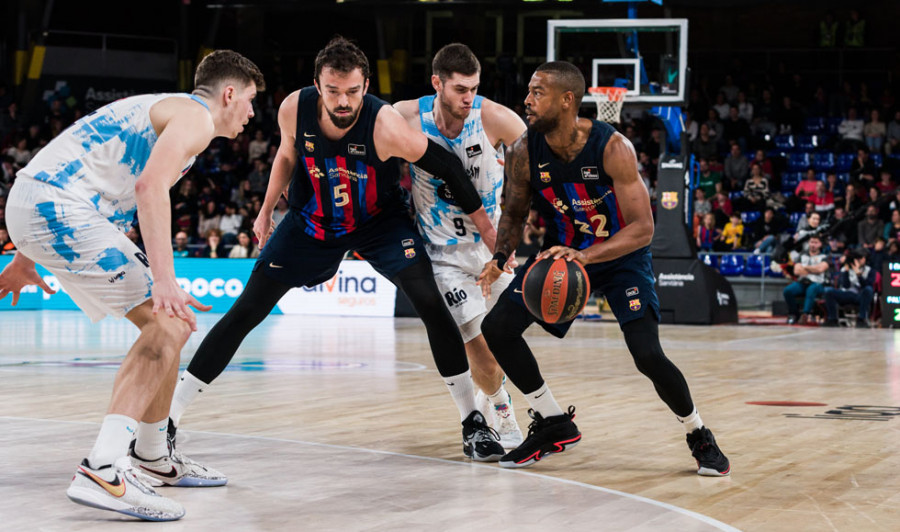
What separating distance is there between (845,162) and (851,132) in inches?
32.0

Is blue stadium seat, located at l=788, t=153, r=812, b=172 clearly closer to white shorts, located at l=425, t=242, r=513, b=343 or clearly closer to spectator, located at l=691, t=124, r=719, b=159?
spectator, located at l=691, t=124, r=719, b=159

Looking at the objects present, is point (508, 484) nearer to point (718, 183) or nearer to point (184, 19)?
point (718, 183)

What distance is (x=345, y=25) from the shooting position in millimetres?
29547

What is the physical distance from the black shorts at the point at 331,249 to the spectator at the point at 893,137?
18746mm

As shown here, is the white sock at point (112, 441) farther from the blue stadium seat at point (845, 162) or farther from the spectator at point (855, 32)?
the spectator at point (855, 32)

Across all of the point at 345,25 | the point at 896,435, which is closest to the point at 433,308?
the point at 896,435

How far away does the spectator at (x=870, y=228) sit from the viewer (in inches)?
724

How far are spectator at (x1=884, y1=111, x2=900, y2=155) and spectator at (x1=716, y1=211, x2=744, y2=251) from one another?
14.6 ft

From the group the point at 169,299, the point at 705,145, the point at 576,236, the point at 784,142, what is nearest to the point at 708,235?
the point at 705,145

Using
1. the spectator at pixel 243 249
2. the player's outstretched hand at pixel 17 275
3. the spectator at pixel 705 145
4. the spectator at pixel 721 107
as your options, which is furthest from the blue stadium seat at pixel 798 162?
the player's outstretched hand at pixel 17 275

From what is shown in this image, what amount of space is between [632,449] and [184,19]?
2527cm

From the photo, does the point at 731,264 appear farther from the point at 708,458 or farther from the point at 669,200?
the point at 708,458

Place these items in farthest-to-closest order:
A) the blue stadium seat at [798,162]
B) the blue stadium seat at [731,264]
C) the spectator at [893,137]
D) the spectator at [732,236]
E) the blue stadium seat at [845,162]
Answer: the blue stadium seat at [798,162]
the blue stadium seat at [845,162]
the spectator at [893,137]
the spectator at [732,236]
the blue stadium seat at [731,264]

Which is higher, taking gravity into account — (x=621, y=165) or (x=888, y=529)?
(x=621, y=165)
